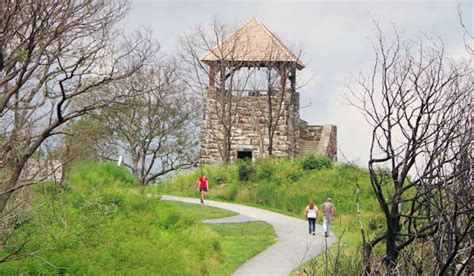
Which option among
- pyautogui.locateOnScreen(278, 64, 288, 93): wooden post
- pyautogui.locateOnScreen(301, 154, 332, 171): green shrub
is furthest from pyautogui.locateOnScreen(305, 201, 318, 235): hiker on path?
pyautogui.locateOnScreen(278, 64, 288, 93): wooden post

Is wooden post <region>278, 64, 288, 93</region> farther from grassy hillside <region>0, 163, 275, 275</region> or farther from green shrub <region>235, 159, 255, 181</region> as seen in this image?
grassy hillside <region>0, 163, 275, 275</region>

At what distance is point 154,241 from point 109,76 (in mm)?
4264

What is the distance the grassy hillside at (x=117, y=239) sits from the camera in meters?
13.9

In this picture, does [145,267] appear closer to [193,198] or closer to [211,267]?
[211,267]

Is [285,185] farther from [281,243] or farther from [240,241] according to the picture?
[240,241]

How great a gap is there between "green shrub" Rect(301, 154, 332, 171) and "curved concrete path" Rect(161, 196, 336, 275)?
407cm

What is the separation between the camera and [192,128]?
1612 inches

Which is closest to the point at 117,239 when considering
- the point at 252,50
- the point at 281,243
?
the point at 281,243

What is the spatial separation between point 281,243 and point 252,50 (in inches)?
592

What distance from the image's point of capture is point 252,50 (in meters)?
35.4

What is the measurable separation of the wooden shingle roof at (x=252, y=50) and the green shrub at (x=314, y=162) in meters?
4.57

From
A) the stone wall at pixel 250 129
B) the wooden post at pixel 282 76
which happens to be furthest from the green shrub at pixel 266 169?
the wooden post at pixel 282 76

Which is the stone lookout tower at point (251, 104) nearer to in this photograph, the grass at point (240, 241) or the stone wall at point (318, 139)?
the stone wall at point (318, 139)

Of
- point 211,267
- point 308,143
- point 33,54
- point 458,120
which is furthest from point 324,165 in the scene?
point 458,120
